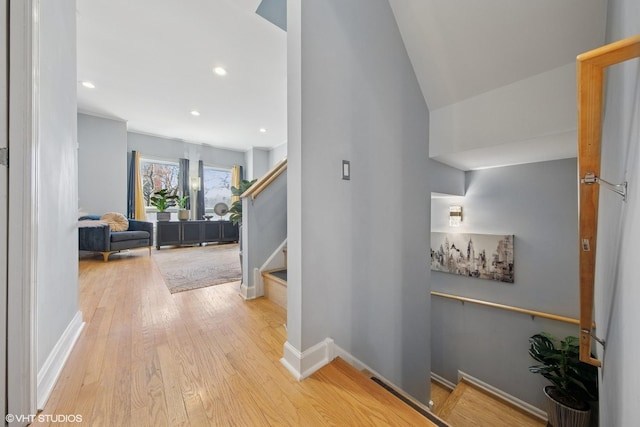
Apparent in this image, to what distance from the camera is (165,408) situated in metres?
0.99

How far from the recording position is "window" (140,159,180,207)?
593cm

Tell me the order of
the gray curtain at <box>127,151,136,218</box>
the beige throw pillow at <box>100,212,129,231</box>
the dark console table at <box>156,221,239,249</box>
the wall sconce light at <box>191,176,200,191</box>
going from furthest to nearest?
1. the wall sconce light at <box>191,176,200,191</box>
2. the gray curtain at <box>127,151,136,218</box>
3. the dark console table at <box>156,221,239,249</box>
4. the beige throw pillow at <box>100,212,129,231</box>

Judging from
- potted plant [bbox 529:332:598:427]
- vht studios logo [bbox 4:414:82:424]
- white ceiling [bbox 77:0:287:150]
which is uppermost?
white ceiling [bbox 77:0:287:150]

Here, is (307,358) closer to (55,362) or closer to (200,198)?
(55,362)

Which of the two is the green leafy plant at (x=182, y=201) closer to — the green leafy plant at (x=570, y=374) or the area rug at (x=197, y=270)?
the area rug at (x=197, y=270)

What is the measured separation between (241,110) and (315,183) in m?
4.00

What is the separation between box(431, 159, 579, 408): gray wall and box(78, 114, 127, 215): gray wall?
259 inches

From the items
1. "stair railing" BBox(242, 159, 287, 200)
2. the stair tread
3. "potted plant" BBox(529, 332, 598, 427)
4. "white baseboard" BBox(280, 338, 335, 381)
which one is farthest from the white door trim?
"potted plant" BBox(529, 332, 598, 427)

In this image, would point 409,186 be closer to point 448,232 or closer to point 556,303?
point 448,232

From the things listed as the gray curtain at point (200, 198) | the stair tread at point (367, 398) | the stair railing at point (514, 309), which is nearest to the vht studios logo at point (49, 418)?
the stair tread at point (367, 398)

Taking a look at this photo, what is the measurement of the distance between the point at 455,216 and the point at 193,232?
5533mm

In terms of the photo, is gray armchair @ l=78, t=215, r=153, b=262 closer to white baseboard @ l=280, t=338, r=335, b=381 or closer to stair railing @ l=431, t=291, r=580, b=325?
white baseboard @ l=280, t=338, r=335, b=381

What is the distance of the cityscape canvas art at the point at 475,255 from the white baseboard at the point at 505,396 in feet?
4.67

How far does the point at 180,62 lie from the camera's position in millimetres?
3004
